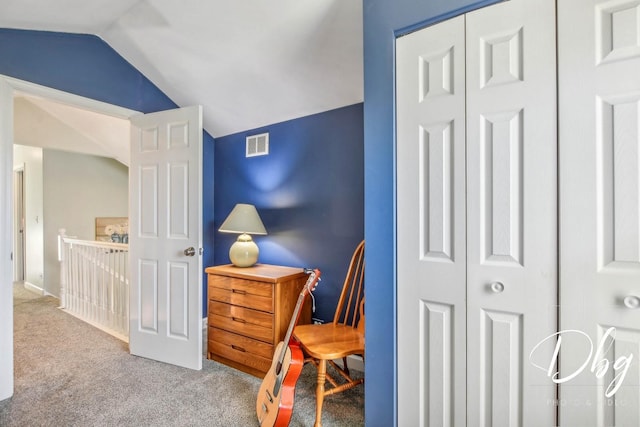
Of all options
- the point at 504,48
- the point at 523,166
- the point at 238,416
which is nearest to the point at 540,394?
the point at 523,166

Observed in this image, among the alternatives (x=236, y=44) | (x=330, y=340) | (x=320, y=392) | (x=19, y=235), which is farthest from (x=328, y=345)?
(x=19, y=235)

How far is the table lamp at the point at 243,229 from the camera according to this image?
2.50m

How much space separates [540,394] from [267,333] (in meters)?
1.56

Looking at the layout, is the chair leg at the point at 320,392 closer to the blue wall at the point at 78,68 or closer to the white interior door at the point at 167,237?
the white interior door at the point at 167,237

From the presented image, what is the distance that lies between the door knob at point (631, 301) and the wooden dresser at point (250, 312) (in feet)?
5.63

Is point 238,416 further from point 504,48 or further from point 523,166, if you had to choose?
point 504,48

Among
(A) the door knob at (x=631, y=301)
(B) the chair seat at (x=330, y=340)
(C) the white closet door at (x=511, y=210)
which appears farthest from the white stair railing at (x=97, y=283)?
(A) the door knob at (x=631, y=301)

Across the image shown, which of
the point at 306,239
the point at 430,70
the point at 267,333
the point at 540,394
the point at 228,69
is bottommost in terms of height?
the point at 267,333

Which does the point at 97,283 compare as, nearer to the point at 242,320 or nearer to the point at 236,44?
the point at 242,320

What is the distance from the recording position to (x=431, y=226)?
1.31m

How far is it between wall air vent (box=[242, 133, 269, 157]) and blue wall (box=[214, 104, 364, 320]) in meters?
0.05

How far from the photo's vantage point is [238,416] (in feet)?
5.74

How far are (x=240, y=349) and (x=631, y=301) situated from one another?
2.16 metres

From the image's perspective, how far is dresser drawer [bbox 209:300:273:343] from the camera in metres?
2.14
